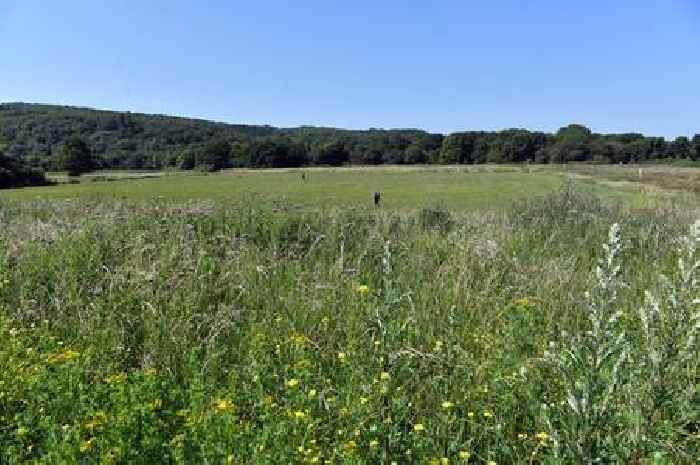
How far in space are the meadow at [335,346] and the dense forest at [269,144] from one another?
110 m

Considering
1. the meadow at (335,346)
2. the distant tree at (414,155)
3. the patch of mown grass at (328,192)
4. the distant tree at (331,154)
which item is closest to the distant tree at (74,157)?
the patch of mown grass at (328,192)

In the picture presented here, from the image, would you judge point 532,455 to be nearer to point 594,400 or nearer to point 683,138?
point 594,400

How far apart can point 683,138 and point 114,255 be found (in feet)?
523

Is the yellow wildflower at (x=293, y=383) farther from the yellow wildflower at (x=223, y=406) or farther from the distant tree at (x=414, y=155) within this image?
the distant tree at (x=414, y=155)

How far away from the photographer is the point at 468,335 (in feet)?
15.8

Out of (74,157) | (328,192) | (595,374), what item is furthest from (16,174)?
(595,374)

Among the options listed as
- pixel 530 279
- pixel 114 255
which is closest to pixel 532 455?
pixel 530 279

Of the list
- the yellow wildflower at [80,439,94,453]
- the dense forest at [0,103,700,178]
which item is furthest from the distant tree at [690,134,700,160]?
the yellow wildflower at [80,439,94,453]

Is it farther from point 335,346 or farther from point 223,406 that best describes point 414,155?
point 223,406

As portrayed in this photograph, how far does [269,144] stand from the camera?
424ft

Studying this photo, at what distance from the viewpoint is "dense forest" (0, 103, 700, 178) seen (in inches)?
4840

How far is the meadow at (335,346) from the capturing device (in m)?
2.73

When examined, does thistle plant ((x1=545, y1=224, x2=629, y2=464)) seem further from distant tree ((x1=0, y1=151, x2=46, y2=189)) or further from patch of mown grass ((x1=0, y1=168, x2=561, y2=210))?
distant tree ((x1=0, y1=151, x2=46, y2=189))

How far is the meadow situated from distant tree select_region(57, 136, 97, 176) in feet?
339
